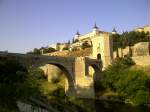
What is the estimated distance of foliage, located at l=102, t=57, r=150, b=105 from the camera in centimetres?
3031

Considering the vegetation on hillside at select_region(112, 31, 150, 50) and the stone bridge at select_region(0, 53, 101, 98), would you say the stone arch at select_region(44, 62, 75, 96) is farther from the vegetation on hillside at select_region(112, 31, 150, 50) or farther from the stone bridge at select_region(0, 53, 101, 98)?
the vegetation on hillside at select_region(112, 31, 150, 50)

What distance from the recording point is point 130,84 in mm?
31750

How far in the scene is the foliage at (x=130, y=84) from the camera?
30.3 meters

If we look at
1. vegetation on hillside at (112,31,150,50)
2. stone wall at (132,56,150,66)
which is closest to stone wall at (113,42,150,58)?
vegetation on hillside at (112,31,150,50)

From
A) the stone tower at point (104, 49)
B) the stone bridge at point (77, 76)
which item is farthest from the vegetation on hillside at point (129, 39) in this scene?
the stone bridge at point (77, 76)

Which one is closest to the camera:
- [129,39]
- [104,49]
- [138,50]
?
[104,49]

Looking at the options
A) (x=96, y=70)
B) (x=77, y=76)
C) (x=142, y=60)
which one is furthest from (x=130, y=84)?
(x=96, y=70)

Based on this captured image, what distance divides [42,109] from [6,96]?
1.92 metres

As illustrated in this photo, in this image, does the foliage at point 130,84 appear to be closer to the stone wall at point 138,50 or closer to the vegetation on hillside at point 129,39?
the stone wall at point 138,50

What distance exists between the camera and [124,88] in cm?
3284

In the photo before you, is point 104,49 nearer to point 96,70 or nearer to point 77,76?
point 96,70

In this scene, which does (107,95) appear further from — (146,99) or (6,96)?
(6,96)

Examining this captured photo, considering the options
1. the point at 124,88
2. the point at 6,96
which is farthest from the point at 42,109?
the point at 124,88

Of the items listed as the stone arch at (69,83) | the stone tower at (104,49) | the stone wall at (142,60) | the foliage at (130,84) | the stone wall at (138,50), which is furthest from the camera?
the stone wall at (138,50)
